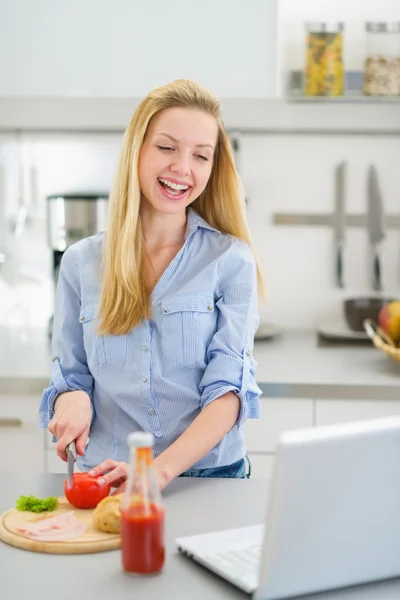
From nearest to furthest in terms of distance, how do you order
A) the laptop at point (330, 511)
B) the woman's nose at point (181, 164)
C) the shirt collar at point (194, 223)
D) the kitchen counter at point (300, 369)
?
the laptop at point (330, 511)
the woman's nose at point (181, 164)
the shirt collar at point (194, 223)
the kitchen counter at point (300, 369)

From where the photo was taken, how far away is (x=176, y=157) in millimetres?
1660

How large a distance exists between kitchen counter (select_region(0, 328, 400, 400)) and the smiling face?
2.40 feet

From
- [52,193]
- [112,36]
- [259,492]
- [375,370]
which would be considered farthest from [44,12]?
[259,492]

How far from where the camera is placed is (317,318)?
299cm

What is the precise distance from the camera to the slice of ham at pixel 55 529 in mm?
1230

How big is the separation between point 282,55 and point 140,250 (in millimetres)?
1238

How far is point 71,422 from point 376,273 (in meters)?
1.57

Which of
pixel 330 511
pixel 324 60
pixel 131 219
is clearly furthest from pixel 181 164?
pixel 324 60

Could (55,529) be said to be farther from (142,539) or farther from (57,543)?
(142,539)

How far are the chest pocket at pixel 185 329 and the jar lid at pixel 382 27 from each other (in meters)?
1.32

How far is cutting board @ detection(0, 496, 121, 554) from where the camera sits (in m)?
1.20

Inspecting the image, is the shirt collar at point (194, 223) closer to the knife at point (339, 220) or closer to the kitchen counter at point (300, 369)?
the kitchen counter at point (300, 369)

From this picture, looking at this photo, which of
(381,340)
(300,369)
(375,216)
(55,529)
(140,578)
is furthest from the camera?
(375,216)

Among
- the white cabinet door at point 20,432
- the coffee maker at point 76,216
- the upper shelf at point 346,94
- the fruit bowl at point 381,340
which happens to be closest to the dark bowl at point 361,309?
the fruit bowl at point 381,340
